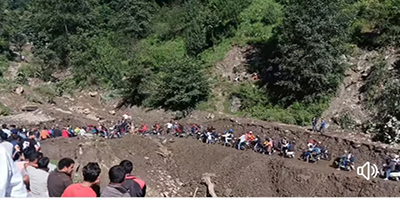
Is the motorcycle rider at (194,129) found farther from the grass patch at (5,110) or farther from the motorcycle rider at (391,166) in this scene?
the grass patch at (5,110)

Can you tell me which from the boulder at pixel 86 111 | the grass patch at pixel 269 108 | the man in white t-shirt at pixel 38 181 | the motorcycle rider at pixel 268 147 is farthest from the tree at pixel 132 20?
the man in white t-shirt at pixel 38 181

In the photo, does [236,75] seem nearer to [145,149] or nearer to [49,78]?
[145,149]

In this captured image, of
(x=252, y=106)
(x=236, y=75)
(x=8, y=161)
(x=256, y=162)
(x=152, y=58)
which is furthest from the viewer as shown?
A: (x=152, y=58)

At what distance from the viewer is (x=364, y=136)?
24.9 metres

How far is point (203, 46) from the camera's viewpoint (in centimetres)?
4016

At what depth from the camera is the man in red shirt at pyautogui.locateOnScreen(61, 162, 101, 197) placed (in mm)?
6441

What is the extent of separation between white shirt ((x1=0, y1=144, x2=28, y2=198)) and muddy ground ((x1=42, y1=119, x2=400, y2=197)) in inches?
542

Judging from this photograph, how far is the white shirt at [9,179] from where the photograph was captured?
5184mm

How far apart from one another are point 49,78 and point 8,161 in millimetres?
40376

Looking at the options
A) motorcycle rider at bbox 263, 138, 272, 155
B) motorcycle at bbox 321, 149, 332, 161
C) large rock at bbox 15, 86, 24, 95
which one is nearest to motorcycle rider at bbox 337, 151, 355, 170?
motorcycle at bbox 321, 149, 332, 161

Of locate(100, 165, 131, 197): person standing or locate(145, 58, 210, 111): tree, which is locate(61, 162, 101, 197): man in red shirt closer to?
locate(100, 165, 131, 197): person standing

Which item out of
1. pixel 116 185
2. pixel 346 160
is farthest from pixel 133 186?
pixel 346 160

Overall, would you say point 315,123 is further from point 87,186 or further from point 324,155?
point 87,186

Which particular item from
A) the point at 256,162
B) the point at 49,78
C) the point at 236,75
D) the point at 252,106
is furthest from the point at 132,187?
the point at 49,78
